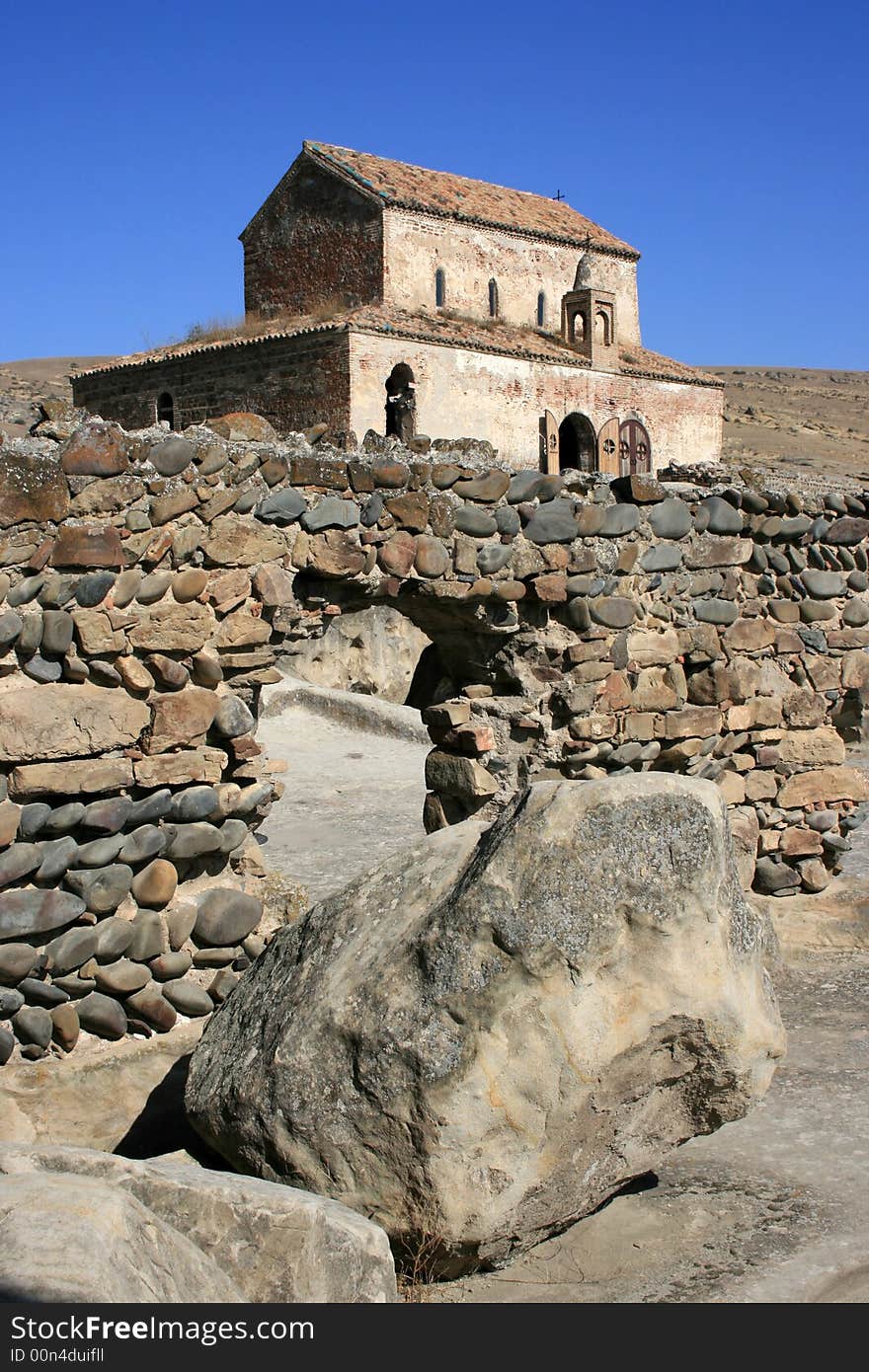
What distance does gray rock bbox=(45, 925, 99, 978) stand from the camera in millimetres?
4453

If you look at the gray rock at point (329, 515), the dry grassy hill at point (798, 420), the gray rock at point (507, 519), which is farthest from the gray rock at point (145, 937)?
the dry grassy hill at point (798, 420)

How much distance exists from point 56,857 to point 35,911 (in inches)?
7.7

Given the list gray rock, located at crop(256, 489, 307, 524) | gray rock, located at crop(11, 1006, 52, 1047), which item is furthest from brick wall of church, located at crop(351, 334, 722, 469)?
gray rock, located at crop(11, 1006, 52, 1047)

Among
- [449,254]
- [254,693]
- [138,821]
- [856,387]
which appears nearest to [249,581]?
[254,693]

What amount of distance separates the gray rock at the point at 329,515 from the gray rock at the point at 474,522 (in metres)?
0.50

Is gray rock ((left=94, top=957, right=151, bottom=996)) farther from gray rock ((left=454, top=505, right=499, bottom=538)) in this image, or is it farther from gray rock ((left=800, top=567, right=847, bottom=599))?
gray rock ((left=800, top=567, right=847, bottom=599))

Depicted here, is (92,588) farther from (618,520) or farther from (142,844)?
(618,520)

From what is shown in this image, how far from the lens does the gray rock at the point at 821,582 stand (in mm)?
6488

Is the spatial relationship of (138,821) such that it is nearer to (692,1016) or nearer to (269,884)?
(269,884)

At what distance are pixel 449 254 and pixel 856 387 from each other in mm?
48977

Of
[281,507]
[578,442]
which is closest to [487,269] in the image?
[578,442]

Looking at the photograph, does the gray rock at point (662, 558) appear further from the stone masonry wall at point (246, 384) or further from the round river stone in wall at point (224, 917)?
the stone masonry wall at point (246, 384)

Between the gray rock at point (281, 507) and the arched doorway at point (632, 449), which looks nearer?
the gray rock at point (281, 507)

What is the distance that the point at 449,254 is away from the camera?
88.1 ft
